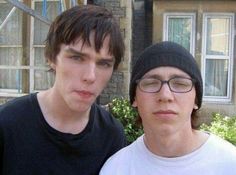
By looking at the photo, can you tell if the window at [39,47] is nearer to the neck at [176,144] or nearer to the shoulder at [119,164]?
the shoulder at [119,164]

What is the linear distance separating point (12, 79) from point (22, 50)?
0.54 m

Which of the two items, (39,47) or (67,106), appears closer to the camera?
(67,106)

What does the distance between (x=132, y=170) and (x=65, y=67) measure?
1.70 feet

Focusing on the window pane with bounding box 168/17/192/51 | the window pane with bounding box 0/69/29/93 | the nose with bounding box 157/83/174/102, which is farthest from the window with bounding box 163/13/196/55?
the nose with bounding box 157/83/174/102

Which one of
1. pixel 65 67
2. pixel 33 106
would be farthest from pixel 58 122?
pixel 65 67

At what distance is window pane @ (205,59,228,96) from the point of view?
8950mm

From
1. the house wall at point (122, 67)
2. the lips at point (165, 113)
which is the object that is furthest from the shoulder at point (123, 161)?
the house wall at point (122, 67)

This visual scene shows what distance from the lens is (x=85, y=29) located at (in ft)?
6.08

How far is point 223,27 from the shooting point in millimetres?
8766

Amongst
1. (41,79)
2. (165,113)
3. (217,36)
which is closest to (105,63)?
(165,113)

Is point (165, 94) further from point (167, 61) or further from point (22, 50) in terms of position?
point (22, 50)

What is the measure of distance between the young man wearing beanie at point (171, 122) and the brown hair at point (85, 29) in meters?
0.18

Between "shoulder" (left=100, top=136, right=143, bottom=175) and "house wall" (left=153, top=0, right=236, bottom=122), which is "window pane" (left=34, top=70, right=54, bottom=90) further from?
"shoulder" (left=100, top=136, right=143, bottom=175)

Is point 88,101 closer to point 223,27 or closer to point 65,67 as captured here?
point 65,67
